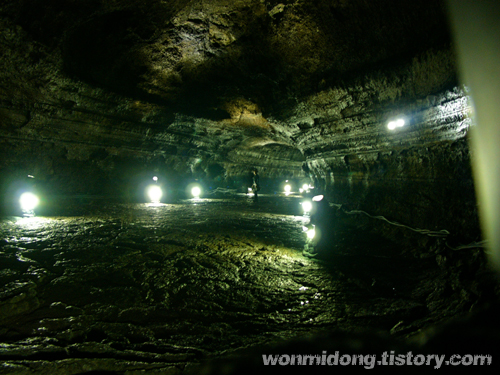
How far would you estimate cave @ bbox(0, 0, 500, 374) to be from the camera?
60.7 inches

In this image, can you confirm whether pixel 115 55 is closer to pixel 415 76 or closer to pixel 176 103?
pixel 176 103

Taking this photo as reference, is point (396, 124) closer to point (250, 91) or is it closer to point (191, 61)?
point (250, 91)

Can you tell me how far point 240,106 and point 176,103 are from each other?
8.31ft

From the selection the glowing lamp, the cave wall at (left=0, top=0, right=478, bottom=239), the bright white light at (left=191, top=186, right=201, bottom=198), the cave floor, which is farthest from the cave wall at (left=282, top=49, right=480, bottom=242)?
the bright white light at (left=191, top=186, right=201, bottom=198)

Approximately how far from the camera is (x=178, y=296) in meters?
2.13

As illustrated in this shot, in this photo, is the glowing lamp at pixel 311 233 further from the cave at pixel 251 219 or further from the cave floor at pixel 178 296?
the cave floor at pixel 178 296

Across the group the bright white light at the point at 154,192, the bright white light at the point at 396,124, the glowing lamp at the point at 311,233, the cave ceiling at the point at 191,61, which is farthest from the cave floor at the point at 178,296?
the bright white light at the point at 154,192

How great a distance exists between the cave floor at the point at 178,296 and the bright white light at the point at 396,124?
292cm

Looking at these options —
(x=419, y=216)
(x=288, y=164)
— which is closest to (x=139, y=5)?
(x=419, y=216)

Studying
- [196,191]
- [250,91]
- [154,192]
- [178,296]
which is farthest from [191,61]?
[196,191]

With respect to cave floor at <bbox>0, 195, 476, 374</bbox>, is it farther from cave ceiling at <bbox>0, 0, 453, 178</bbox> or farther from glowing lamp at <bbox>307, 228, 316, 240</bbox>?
cave ceiling at <bbox>0, 0, 453, 178</bbox>

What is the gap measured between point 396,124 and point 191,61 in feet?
18.5

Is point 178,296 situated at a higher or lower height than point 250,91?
lower

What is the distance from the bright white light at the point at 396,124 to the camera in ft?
16.8
